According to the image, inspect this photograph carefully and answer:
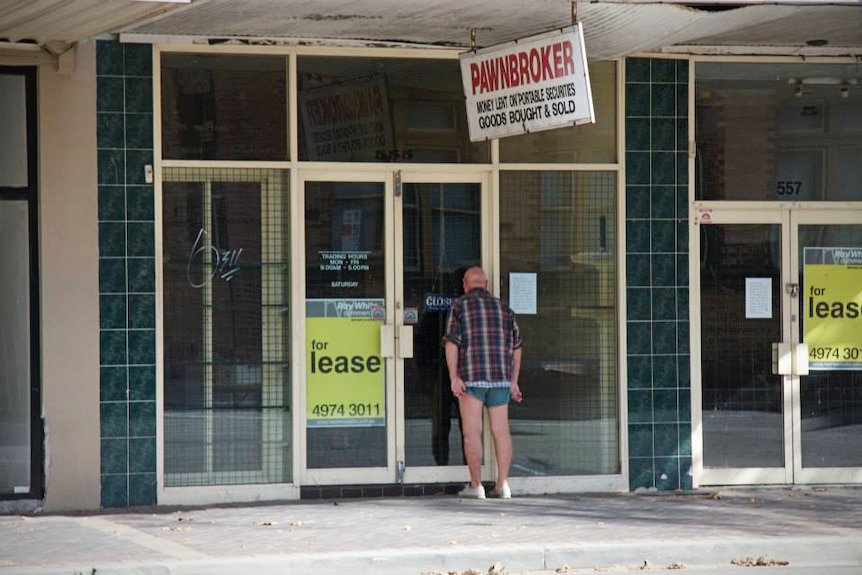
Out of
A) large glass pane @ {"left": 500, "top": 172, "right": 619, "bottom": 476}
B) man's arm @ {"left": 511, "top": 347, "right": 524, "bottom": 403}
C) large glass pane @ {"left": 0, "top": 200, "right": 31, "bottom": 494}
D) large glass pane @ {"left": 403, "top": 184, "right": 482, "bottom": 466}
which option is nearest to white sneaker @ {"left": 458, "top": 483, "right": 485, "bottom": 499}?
large glass pane @ {"left": 403, "top": 184, "right": 482, "bottom": 466}

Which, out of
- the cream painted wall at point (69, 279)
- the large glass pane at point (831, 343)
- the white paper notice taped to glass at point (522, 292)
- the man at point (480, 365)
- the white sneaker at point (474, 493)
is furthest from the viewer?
the large glass pane at point (831, 343)

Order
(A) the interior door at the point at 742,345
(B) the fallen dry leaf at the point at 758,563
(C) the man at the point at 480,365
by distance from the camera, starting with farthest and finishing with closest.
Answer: (A) the interior door at the point at 742,345, (C) the man at the point at 480,365, (B) the fallen dry leaf at the point at 758,563

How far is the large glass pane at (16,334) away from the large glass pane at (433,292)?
122 inches

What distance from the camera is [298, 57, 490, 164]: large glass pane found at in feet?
39.5

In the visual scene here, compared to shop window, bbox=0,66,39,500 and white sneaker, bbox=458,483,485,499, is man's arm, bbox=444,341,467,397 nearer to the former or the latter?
white sneaker, bbox=458,483,485,499

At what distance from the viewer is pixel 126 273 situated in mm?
11594

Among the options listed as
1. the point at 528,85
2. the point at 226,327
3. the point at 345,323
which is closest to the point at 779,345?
the point at 528,85

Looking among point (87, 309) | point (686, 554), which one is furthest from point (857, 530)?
point (87, 309)

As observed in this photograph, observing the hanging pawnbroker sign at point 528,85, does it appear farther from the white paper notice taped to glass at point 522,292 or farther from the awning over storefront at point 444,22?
the white paper notice taped to glass at point 522,292

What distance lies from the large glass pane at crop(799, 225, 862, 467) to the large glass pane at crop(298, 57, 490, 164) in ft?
10.4

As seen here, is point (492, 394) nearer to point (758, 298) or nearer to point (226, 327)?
point (226, 327)

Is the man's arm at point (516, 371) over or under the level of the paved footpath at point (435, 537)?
over

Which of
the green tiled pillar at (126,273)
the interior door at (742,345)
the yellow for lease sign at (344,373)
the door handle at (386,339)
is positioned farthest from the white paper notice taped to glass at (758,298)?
the green tiled pillar at (126,273)

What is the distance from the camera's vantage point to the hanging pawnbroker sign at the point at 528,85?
10.4 m
